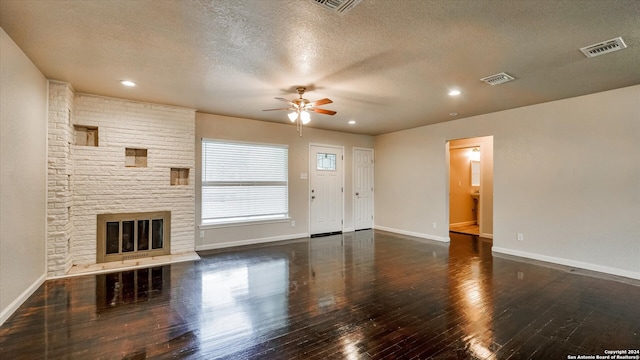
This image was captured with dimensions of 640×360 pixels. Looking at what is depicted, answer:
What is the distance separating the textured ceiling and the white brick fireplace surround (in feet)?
1.27

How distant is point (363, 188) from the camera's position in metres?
7.64

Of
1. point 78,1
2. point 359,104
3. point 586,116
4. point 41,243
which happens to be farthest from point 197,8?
point 586,116

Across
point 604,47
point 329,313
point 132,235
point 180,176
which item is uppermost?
point 604,47

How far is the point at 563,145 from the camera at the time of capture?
175 inches

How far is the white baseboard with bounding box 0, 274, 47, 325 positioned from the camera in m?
2.59

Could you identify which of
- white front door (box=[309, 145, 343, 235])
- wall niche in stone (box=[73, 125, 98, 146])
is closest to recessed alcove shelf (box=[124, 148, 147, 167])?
wall niche in stone (box=[73, 125, 98, 146])

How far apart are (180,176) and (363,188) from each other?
4.40m

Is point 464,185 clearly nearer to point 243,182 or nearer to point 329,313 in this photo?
point 243,182

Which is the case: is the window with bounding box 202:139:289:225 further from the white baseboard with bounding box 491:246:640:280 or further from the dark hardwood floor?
the white baseboard with bounding box 491:246:640:280

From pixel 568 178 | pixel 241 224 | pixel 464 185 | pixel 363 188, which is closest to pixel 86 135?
pixel 241 224

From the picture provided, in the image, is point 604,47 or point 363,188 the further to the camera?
point 363,188

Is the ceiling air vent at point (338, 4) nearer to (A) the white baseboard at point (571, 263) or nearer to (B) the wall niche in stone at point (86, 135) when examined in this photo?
(B) the wall niche in stone at point (86, 135)

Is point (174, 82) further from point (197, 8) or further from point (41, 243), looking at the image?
point (41, 243)

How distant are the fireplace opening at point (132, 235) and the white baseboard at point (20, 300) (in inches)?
33.2
